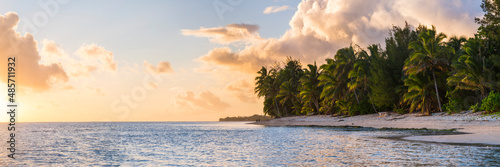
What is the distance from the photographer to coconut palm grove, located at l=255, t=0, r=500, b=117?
144ft

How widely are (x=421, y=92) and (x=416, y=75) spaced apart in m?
2.23

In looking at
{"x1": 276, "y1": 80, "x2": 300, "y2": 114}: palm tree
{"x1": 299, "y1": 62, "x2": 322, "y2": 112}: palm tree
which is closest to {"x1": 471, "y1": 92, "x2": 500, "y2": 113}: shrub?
{"x1": 299, "y1": 62, "x2": 322, "y2": 112}: palm tree

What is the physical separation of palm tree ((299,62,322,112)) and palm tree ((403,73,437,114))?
30.2 meters

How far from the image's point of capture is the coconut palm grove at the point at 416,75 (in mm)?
43969

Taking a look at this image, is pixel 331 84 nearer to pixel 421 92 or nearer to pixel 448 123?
pixel 421 92

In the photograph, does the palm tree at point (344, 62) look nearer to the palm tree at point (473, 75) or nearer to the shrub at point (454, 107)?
the shrub at point (454, 107)

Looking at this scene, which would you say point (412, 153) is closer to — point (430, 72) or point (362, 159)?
point (362, 159)

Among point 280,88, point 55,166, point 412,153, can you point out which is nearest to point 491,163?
point 412,153

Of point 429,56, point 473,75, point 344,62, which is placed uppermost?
point 344,62

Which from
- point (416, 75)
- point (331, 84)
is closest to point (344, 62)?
point (331, 84)

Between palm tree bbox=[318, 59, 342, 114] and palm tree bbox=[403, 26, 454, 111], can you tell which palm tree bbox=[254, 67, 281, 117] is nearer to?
palm tree bbox=[318, 59, 342, 114]

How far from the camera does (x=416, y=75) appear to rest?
166 feet

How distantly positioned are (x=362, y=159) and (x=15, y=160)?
17.9 m

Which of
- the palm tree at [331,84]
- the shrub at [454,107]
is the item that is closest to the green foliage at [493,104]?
the shrub at [454,107]
